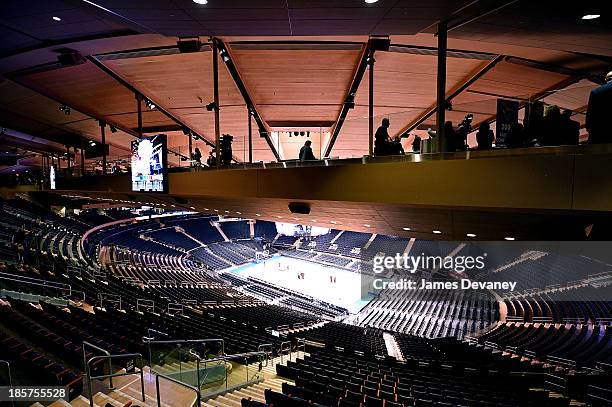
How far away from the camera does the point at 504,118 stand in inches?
163

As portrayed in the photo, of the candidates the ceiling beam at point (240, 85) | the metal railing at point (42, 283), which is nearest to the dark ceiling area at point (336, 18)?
the ceiling beam at point (240, 85)

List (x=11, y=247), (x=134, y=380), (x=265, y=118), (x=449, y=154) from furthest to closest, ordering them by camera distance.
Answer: (x=11, y=247), (x=265, y=118), (x=134, y=380), (x=449, y=154)

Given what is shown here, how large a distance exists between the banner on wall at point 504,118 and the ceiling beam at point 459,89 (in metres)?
0.84

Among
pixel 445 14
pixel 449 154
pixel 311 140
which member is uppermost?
pixel 445 14

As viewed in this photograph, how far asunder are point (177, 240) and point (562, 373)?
108 feet

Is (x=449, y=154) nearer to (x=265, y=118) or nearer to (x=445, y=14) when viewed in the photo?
(x=445, y=14)

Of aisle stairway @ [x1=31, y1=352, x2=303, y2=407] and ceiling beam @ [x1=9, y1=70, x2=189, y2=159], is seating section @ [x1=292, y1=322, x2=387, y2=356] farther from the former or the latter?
ceiling beam @ [x1=9, y1=70, x2=189, y2=159]

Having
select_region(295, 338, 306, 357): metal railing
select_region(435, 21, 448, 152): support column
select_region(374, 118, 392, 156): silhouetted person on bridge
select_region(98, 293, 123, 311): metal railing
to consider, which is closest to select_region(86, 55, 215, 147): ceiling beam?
select_region(98, 293, 123, 311): metal railing

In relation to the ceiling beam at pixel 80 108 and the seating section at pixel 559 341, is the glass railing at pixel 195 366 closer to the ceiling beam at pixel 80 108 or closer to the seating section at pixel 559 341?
the ceiling beam at pixel 80 108

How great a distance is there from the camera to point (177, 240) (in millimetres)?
35281

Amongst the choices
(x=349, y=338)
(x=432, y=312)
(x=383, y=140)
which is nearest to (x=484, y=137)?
(x=383, y=140)

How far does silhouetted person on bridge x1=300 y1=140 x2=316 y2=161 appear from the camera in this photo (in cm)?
602

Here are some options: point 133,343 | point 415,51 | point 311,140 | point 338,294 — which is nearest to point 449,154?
point 311,140

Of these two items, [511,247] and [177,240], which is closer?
[511,247]
